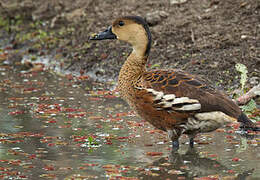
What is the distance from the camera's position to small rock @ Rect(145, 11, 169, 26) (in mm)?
12438

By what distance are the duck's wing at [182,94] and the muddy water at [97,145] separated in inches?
24.6

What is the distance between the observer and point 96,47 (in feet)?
41.7

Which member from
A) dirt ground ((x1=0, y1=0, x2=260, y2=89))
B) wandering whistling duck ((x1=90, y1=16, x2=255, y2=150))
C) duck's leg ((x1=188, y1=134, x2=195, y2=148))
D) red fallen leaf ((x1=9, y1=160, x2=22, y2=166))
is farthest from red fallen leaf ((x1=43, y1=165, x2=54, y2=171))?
dirt ground ((x1=0, y1=0, x2=260, y2=89))

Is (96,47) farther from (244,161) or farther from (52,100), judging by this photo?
(244,161)

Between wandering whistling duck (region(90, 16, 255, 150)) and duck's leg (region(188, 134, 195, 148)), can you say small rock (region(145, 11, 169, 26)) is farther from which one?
duck's leg (region(188, 134, 195, 148))

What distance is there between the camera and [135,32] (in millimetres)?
7852

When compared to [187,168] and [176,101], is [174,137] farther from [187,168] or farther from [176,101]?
[187,168]

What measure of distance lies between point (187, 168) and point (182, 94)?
0.96m

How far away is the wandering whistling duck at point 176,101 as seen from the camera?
688cm

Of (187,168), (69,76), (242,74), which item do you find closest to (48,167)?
(187,168)

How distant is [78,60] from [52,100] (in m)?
2.67

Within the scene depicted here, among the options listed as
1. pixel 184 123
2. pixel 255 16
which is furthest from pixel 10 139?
pixel 255 16

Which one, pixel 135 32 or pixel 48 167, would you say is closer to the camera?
pixel 48 167

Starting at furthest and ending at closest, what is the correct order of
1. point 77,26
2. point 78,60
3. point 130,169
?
point 77,26 < point 78,60 < point 130,169
